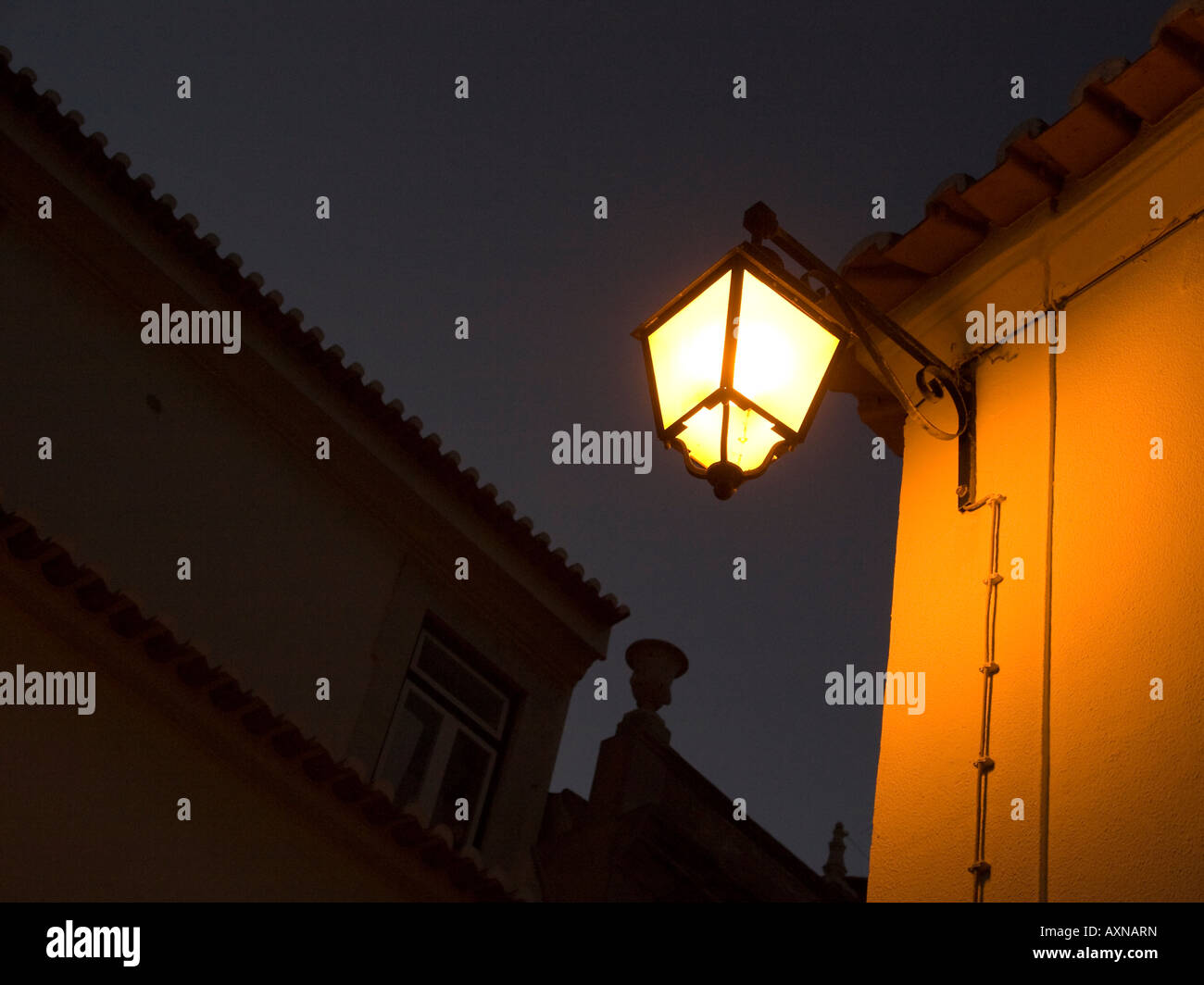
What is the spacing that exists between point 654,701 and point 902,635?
1080 centimetres

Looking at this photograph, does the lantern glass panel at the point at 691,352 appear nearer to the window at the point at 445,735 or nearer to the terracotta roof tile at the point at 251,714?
the terracotta roof tile at the point at 251,714

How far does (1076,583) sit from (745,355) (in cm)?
109

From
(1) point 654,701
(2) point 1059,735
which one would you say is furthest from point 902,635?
(1) point 654,701

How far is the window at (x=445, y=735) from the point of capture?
966cm

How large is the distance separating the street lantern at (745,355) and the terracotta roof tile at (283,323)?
603cm

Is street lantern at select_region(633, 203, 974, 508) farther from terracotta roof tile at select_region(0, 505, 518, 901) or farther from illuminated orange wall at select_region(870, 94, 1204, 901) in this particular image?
terracotta roof tile at select_region(0, 505, 518, 901)

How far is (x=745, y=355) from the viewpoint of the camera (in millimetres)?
3795

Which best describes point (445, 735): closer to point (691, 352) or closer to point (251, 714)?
point (251, 714)

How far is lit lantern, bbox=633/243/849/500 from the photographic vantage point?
12.3 ft

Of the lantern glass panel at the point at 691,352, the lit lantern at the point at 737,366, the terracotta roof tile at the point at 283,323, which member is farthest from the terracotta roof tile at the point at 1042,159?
the terracotta roof tile at the point at 283,323

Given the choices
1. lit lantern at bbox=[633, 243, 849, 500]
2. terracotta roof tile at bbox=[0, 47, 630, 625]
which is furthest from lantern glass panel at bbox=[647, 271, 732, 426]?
terracotta roof tile at bbox=[0, 47, 630, 625]

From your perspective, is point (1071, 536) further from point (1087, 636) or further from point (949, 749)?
point (949, 749)

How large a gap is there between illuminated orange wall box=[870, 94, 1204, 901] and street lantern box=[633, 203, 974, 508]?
596mm

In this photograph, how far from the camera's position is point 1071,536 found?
147 inches
